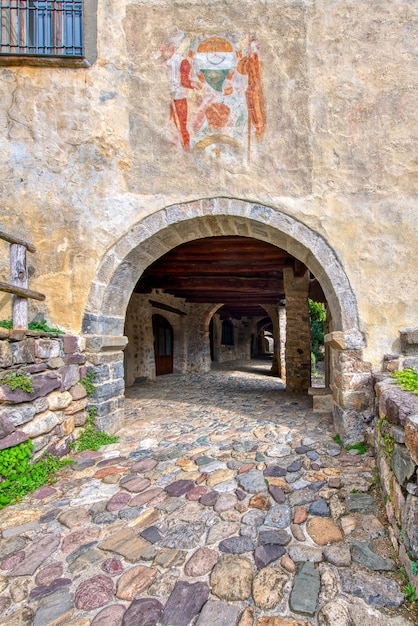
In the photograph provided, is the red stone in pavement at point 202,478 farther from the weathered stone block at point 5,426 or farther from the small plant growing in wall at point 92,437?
the weathered stone block at point 5,426

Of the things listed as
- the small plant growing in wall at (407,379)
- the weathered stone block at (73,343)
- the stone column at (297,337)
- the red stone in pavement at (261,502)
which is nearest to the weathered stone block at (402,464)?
the small plant growing in wall at (407,379)

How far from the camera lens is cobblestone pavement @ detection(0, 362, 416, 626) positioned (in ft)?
4.72

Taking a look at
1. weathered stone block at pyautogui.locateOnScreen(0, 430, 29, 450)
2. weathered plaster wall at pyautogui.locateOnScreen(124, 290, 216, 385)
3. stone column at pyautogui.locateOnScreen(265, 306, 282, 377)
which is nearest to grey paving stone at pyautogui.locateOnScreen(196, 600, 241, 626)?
weathered stone block at pyautogui.locateOnScreen(0, 430, 29, 450)

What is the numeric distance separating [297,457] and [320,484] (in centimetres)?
49

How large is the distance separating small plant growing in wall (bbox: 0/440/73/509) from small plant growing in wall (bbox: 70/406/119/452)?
556 mm

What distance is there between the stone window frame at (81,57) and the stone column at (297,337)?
475 cm

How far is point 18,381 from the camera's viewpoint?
2.56 m

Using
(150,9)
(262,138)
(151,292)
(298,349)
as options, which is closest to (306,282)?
(298,349)

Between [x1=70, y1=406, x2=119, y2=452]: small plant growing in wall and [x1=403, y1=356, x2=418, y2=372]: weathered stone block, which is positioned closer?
[x1=403, y1=356, x2=418, y2=372]: weathered stone block

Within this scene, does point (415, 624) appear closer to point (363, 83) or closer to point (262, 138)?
point (262, 138)

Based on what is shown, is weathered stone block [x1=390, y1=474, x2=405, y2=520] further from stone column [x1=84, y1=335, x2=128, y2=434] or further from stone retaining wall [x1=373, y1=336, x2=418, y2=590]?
stone column [x1=84, y1=335, x2=128, y2=434]

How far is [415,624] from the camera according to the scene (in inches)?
51.9

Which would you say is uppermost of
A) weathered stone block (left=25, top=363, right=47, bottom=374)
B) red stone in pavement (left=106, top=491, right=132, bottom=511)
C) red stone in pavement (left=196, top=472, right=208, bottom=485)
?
weathered stone block (left=25, top=363, right=47, bottom=374)

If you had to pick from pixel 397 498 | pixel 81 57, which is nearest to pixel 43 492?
pixel 397 498
